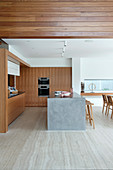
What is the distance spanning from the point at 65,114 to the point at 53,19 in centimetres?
264

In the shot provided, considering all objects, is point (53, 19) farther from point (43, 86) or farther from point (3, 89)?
point (43, 86)

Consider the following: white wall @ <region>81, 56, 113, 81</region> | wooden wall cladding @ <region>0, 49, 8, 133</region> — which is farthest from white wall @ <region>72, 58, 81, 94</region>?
wooden wall cladding @ <region>0, 49, 8, 133</region>

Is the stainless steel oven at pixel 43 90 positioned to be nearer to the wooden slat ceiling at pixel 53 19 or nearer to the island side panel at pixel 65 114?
the island side panel at pixel 65 114

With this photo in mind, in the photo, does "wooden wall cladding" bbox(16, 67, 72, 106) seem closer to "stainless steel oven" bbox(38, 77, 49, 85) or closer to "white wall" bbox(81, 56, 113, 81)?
"stainless steel oven" bbox(38, 77, 49, 85)

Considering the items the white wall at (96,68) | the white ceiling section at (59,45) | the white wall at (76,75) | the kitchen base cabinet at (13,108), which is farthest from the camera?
the white wall at (96,68)

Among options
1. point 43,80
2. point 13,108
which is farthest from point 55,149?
point 43,80

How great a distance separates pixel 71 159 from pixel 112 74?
25.5 ft

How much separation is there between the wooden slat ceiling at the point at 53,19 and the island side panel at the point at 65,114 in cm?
181

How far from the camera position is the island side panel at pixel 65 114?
5.01 metres

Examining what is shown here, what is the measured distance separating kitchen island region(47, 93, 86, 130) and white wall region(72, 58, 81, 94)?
4.43 m

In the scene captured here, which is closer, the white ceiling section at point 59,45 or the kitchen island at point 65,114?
the kitchen island at point 65,114

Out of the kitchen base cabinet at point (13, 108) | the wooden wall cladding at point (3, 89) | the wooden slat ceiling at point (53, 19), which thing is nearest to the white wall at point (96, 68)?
the kitchen base cabinet at point (13, 108)

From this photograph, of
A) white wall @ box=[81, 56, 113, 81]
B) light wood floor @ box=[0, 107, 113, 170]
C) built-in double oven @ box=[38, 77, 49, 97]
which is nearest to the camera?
light wood floor @ box=[0, 107, 113, 170]

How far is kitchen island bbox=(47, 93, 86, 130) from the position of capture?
5008 millimetres
